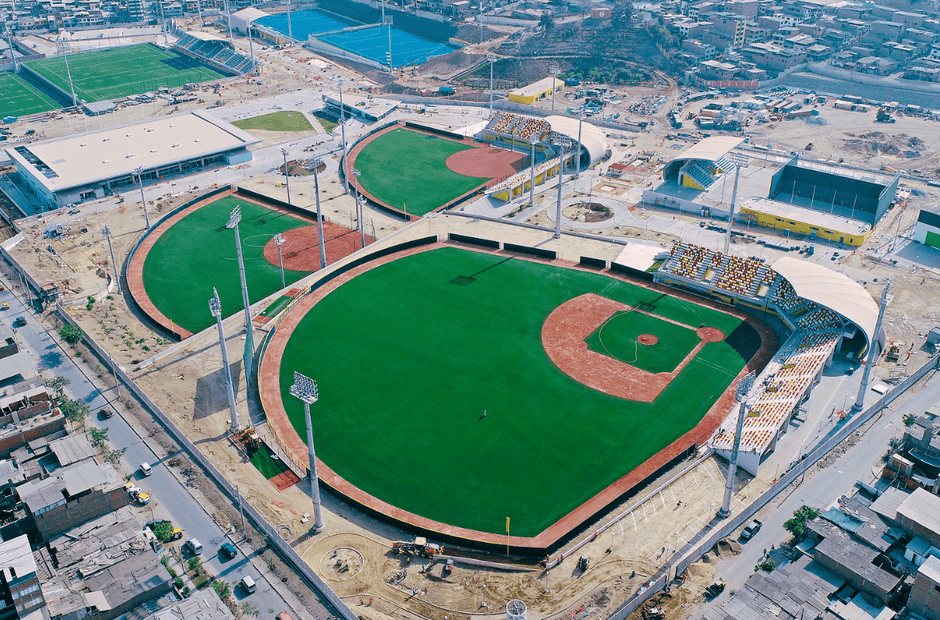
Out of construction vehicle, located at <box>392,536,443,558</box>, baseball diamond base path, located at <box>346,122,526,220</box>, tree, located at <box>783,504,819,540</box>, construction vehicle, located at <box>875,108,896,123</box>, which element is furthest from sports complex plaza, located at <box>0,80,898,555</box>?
construction vehicle, located at <box>875,108,896,123</box>

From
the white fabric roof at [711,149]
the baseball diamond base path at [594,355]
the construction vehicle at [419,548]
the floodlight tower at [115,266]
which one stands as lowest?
the construction vehicle at [419,548]

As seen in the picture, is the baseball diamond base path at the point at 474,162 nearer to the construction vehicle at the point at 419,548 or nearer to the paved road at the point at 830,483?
the construction vehicle at the point at 419,548

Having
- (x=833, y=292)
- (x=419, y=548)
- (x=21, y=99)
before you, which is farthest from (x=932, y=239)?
(x=21, y=99)

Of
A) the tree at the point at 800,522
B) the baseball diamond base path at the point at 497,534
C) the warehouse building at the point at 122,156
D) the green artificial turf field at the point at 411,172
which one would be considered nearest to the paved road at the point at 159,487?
Answer: the baseball diamond base path at the point at 497,534

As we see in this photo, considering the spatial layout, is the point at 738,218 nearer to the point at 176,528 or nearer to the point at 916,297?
the point at 916,297

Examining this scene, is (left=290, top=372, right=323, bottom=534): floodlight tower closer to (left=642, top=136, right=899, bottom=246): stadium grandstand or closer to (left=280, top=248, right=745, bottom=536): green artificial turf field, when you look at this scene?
(left=280, top=248, right=745, bottom=536): green artificial turf field
